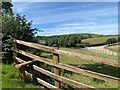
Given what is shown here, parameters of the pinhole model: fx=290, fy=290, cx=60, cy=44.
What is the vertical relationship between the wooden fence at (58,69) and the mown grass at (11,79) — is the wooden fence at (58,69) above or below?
above

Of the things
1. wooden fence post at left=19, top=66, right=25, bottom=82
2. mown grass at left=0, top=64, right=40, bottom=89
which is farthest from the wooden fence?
mown grass at left=0, top=64, right=40, bottom=89

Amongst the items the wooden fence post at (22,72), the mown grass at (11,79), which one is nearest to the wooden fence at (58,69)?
the wooden fence post at (22,72)

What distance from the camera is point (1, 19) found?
14.2m

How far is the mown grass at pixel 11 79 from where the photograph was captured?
31.7 feet

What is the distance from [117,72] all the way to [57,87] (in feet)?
34.5

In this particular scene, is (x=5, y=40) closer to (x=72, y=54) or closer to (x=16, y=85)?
(x=16, y=85)

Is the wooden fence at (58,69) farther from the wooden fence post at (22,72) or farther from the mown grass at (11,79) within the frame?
the mown grass at (11,79)

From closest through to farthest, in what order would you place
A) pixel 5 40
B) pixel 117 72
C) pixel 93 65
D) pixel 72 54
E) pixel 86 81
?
1. pixel 72 54
2. pixel 5 40
3. pixel 86 81
4. pixel 117 72
5. pixel 93 65

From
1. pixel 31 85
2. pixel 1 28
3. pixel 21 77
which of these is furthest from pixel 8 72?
pixel 1 28

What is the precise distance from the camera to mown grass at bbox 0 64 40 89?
9.65 metres

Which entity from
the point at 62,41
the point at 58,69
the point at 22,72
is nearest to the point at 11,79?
the point at 22,72

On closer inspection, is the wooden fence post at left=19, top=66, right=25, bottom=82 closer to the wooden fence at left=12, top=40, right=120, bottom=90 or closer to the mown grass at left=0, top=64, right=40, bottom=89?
the wooden fence at left=12, top=40, right=120, bottom=90

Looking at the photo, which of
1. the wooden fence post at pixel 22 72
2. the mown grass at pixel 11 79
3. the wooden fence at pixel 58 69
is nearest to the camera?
the wooden fence at pixel 58 69

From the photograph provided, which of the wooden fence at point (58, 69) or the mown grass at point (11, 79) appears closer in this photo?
the wooden fence at point (58, 69)
